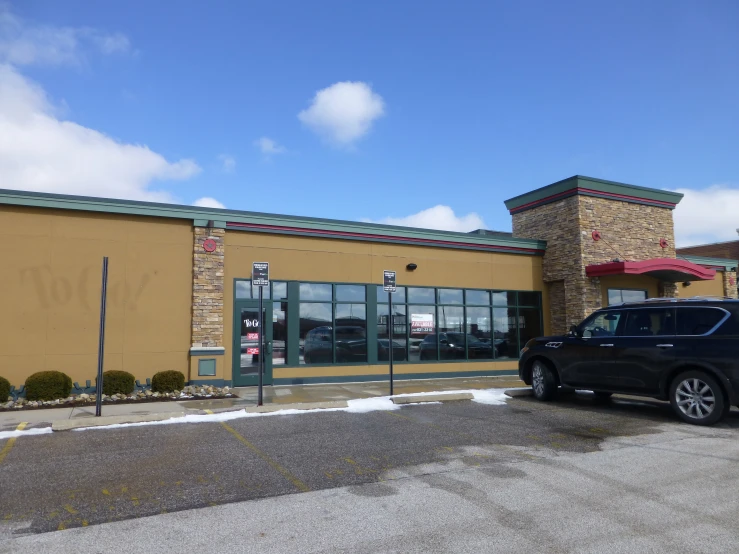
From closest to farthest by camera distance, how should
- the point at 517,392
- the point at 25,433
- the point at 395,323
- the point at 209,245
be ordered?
the point at 25,433, the point at 517,392, the point at 209,245, the point at 395,323

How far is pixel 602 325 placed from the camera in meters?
11.1

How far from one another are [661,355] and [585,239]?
923cm

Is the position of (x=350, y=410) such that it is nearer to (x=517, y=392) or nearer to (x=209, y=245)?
(x=517, y=392)

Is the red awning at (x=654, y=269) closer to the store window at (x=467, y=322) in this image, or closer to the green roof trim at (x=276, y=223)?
the green roof trim at (x=276, y=223)

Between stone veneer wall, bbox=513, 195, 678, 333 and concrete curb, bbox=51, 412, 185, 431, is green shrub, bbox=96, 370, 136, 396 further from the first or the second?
stone veneer wall, bbox=513, 195, 678, 333

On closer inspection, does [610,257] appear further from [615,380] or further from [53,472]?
[53,472]

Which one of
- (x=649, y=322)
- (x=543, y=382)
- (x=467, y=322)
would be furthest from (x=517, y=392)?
(x=467, y=322)

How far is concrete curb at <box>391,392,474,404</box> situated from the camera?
1179 centimetres

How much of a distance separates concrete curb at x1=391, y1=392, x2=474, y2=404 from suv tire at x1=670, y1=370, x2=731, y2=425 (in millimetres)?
4071

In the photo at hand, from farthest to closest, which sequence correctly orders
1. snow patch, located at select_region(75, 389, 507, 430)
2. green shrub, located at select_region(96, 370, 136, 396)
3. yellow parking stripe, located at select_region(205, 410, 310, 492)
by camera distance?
green shrub, located at select_region(96, 370, 136, 396)
snow patch, located at select_region(75, 389, 507, 430)
yellow parking stripe, located at select_region(205, 410, 310, 492)

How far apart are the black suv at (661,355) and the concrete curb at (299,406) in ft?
13.9

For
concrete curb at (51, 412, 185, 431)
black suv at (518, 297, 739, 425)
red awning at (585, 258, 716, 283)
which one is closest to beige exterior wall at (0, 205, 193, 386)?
concrete curb at (51, 412, 185, 431)

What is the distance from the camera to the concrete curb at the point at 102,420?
910cm

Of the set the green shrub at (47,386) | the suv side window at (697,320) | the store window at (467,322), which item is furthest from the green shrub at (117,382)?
the suv side window at (697,320)
